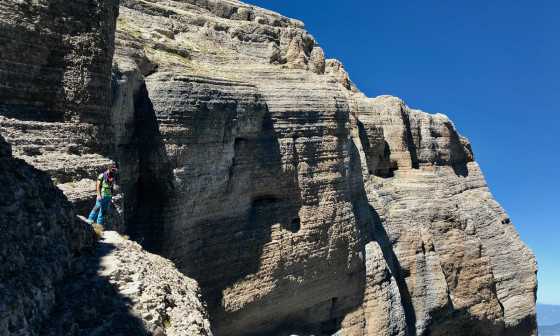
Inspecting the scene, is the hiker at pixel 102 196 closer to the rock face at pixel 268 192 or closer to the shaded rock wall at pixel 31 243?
the rock face at pixel 268 192

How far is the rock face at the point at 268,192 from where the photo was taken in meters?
13.3

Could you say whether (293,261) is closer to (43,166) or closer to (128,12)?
(43,166)

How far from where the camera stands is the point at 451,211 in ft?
83.6

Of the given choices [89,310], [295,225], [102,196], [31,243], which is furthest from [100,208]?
[295,225]

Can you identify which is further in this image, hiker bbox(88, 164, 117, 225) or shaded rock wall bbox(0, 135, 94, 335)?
hiker bbox(88, 164, 117, 225)

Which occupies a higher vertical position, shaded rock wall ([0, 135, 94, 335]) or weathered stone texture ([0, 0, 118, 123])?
weathered stone texture ([0, 0, 118, 123])

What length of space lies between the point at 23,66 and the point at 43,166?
242 centimetres

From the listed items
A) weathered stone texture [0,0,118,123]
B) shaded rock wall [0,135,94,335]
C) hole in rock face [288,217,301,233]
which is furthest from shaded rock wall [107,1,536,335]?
shaded rock wall [0,135,94,335]

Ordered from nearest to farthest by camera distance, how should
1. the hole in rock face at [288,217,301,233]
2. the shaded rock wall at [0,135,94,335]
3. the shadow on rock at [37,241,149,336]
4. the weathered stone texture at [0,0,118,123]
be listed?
the shaded rock wall at [0,135,94,335], the shadow on rock at [37,241,149,336], the weathered stone texture at [0,0,118,123], the hole in rock face at [288,217,301,233]

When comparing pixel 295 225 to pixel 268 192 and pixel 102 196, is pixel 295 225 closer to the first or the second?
pixel 268 192

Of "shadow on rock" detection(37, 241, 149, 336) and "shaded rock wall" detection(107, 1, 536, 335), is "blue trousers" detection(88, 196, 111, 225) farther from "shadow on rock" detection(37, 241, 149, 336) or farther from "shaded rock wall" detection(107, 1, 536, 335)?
"shaded rock wall" detection(107, 1, 536, 335)

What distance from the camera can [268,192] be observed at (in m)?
16.4

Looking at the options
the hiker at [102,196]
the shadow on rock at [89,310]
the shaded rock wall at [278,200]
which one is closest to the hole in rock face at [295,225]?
the shaded rock wall at [278,200]

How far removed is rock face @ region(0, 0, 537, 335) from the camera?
1334cm
